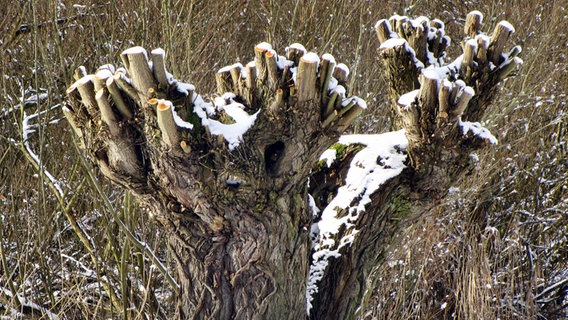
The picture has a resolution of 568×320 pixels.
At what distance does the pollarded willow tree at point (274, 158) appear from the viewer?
2.26 meters

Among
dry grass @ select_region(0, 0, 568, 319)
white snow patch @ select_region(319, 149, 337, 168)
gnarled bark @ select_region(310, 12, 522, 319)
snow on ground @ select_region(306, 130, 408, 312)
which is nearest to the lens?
gnarled bark @ select_region(310, 12, 522, 319)

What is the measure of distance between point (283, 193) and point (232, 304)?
59 centimetres

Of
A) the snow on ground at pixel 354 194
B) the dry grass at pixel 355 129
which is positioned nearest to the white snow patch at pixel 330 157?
the snow on ground at pixel 354 194

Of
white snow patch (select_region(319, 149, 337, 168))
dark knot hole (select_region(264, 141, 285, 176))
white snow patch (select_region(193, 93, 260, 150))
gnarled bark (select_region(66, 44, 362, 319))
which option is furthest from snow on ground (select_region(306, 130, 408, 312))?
white snow patch (select_region(193, 93, 260, 150))

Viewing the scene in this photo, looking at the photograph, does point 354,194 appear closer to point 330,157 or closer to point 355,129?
point 330,157

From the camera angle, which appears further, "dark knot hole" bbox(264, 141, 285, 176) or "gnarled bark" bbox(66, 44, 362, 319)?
"dark knot hole" bbox(264, 141, 285, 176)

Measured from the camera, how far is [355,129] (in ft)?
19.3

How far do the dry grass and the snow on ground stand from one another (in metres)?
1.31

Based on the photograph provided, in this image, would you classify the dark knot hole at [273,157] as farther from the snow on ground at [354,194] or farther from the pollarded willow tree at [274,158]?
the snow on ground at [354,194]

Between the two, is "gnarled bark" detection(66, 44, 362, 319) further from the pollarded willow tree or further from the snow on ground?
the snow on ground

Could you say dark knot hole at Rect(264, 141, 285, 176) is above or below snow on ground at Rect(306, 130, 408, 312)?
above

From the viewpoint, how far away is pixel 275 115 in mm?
2367

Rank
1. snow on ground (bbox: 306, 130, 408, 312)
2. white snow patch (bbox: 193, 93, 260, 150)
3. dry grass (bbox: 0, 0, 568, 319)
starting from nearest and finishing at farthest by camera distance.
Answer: white snow patch (bbox: 193, 93, 260, 150)
snow on ground (bbox: 306, 130, 408, 312)
dry grass (bbox: 0, 0, 568, 319)

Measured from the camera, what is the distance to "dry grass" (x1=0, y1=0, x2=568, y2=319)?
4.69 m
